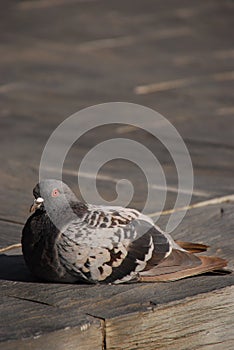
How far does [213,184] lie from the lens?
6.60m

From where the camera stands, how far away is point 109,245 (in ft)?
14.7

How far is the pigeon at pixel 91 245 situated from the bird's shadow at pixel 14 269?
Result: 0.17 metres

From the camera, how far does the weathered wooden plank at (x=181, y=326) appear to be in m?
4.32

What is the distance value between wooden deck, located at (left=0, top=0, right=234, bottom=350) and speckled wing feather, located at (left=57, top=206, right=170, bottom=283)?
10 centimetres

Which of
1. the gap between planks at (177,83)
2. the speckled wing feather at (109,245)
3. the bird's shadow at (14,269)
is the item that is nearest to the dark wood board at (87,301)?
the bird's shadow at (14,269)

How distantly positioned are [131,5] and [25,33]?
202cm

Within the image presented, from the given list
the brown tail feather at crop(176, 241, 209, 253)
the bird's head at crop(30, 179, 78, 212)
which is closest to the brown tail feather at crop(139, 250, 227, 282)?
the brown tail feather at crop(176, 241, 209, 253)

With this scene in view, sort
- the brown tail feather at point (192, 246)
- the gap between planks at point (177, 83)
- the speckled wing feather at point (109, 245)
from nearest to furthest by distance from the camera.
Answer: the speckled wing feather at point (109, 245) < the brown tail feather at point (192, 246) < the gap between planks at point (177, 83)

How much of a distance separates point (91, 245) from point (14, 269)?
2.01 ft

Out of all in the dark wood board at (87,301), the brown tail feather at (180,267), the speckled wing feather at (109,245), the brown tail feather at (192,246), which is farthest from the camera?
the brown tail feather at (192,246)

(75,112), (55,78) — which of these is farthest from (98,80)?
(75,112)

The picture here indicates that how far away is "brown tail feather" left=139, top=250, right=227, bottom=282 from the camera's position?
15.2 ft

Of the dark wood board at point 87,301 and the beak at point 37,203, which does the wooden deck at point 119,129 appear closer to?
the dark wood board at point 87,301

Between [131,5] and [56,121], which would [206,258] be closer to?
[56,121]
